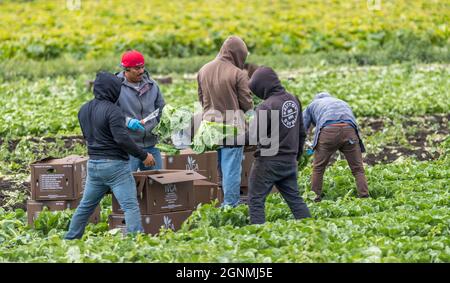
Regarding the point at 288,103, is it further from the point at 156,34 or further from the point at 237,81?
the point at 156,34

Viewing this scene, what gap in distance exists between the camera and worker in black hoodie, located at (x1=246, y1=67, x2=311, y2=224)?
35.1ft

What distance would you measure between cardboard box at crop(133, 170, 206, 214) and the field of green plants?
11.7 inches

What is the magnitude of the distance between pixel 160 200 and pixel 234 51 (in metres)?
1.96

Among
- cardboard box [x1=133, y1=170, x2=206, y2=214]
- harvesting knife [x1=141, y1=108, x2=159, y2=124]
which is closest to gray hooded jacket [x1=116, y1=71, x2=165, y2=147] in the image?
harvesting knife [x1=141, y1=108, x2=159, y2=124]

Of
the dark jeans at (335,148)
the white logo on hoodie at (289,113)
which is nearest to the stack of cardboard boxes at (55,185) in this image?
the white logo on hoodie at (289,113)

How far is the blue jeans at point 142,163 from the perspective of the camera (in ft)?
37.9

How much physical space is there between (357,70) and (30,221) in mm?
14590

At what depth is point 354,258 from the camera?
872 centimetres

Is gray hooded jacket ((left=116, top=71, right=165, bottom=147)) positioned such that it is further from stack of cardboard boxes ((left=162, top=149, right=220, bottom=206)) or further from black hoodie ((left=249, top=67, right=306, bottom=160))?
black hoodie ((left=249, top=67, right=306, bottom=160))

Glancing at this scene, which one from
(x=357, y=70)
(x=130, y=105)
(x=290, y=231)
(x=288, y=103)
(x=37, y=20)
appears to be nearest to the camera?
(x=290, y=231)

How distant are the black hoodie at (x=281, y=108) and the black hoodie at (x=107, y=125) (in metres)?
1.36

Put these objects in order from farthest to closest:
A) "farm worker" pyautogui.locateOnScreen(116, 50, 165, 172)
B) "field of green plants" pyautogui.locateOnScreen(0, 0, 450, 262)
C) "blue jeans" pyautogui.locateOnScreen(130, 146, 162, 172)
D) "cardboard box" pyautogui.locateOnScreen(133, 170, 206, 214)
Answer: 1. "blue jeans" pyautogui.locateOnScreen(130, 146, 162, 172)
2. "farm worker" pyautogui.locateOnScreen(116, 50, 165, 172)
3. "cardboard box" pyautogui.locateOnScreen(133, 170, 206, 214)
4. "field of green plants" pyautogui.locateOnScreen(0, 0, 450, 262)

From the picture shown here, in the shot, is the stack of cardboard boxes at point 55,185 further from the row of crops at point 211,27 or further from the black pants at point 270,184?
the row of crops at point 211,27
